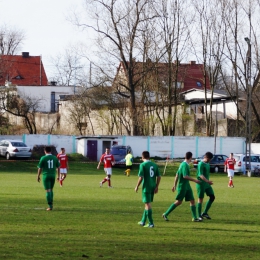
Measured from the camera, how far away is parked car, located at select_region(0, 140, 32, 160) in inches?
2205

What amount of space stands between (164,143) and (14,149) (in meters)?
14.2

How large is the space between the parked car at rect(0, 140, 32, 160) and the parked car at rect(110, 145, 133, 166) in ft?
22.7

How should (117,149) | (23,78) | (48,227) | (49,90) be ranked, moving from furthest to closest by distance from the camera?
(23,78)
(49,90)
(117,149)
(48,227)

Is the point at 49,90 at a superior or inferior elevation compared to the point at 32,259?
superior

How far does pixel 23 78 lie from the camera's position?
102 meters

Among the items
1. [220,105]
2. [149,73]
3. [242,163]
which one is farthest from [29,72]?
[242,163]

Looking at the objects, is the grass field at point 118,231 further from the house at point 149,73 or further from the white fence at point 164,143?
the house at point 149,73

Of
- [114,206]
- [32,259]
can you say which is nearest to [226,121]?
[114,206]

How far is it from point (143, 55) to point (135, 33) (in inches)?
105

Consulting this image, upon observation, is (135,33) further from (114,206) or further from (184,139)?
(114,206)

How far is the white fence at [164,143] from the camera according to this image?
2393 inches

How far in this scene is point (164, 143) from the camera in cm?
6256

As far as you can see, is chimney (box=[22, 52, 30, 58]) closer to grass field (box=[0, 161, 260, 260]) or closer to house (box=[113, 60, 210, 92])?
house (box=[113, 60, 210, 92])

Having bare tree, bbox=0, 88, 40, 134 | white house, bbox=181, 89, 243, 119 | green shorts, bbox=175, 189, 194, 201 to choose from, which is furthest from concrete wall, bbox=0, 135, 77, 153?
green shorts, bbox=175, 189, 194, 201
